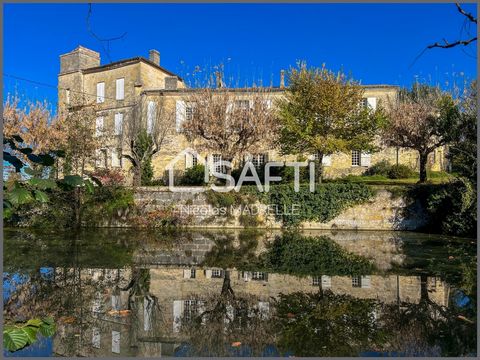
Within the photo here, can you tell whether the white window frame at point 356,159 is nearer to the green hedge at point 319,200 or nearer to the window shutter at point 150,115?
the green hedge at point 319,200

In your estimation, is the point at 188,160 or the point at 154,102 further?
the point at 188,160

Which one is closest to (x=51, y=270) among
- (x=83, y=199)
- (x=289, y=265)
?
(x=289, y=265)

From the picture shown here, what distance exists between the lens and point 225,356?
Result: 4.17m

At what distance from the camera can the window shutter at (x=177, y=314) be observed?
5.13 meters

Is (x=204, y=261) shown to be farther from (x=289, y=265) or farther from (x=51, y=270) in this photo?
(x=51, y=270)

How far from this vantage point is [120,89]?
2844cm

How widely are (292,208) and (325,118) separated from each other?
513 cm

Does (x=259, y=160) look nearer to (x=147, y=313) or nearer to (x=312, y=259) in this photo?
(x=312, y=259)

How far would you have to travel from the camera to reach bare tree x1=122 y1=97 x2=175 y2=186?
21969 millimetres

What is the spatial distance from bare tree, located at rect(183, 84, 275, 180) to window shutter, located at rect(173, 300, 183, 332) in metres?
11.8

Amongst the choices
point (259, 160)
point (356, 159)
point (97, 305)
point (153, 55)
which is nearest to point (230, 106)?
point (259, 160)

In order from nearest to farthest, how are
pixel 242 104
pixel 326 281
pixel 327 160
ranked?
pixel 326 281 < pixel 242 104 < pixel 327 160

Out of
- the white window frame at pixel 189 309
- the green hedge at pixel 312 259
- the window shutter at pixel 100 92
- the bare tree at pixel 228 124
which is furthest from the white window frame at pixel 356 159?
the white window frame at pixel 189 309

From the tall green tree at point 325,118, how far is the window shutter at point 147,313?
13.4 meters
